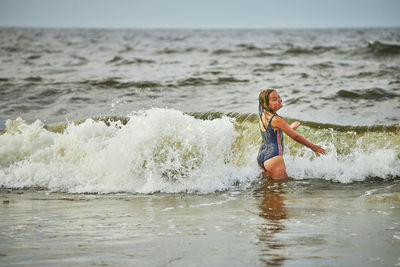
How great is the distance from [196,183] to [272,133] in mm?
1286

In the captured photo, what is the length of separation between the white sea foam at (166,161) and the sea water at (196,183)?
21mm

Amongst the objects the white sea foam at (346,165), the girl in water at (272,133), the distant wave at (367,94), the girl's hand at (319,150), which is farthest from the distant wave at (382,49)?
the girl's hand at (319,150)

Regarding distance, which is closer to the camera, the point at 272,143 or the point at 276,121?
the point at 276,121

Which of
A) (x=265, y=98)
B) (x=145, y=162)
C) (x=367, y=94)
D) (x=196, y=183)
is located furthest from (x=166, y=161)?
(x=367, y=94)

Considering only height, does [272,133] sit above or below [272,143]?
above

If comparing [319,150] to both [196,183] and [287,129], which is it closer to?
[287,129]

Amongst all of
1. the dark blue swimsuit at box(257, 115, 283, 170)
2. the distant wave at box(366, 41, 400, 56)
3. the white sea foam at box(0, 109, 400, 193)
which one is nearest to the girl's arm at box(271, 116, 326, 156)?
the dark blue swimsuit at box(257, 115, 283, 170)

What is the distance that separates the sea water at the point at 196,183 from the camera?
12.7 feet

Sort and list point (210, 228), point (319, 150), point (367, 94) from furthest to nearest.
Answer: point (367, 94)
point (319, 150)
point (210, 228)

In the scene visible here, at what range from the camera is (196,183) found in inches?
251

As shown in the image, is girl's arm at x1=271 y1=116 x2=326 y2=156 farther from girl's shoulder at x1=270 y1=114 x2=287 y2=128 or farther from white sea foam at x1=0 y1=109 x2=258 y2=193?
white sea foam at x1=0 y1=109 x2=258 y2=193

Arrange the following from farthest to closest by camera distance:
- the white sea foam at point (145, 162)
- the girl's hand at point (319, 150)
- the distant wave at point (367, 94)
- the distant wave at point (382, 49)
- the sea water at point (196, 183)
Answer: the distant wave at point (382, 49) < the distant wave at point (367, 94) < the white sea foam at point (145, 162) < the girl's hand at point (319, 150) < the sea water at point (196, 183)

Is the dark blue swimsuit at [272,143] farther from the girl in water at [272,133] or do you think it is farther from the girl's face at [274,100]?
the girl's face at [274,100]

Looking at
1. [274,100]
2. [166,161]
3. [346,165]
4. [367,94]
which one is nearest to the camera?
[274,100]
